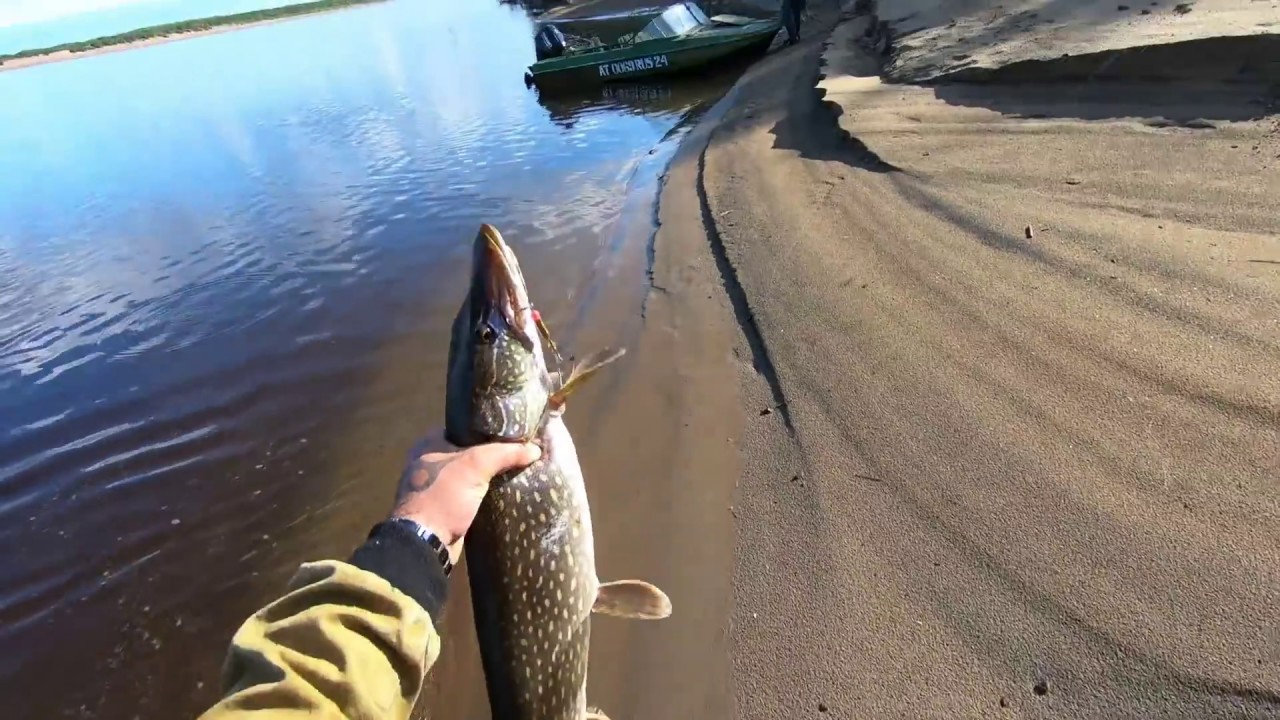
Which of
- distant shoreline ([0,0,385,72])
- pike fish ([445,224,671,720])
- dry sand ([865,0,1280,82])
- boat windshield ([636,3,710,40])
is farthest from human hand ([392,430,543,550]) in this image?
distant shoreline ([0,0,385,72])

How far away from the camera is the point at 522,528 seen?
2.25 meters

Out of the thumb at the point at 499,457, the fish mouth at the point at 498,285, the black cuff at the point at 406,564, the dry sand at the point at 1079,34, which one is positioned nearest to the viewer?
the black cuff at the point at 406,564

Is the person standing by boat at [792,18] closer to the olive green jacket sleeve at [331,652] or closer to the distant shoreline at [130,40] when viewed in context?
the olive green jacket sleeve at [331,652]

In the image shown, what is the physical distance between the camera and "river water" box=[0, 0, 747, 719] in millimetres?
4332

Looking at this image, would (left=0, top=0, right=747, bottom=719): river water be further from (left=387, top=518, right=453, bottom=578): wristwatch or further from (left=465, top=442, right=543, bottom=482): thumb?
(left=387, top=518, right=453, bottom=578): wristwatch

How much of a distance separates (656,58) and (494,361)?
49.5 ft

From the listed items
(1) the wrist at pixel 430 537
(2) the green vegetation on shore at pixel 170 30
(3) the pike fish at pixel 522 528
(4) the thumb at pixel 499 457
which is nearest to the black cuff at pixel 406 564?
(1) the wrist at pixel 430 537

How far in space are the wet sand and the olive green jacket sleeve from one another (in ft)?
5.29

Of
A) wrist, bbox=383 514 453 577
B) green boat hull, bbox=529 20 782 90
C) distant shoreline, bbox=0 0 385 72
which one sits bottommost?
wrist, bbox=383 514 453 577

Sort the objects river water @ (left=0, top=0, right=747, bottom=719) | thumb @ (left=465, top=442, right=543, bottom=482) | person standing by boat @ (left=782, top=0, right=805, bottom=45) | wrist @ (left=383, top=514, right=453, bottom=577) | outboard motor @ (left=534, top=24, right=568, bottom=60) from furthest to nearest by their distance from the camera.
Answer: outboard motor @ (left=534, top=24, right=568, bottom=60) < person standing by boat @ (left=782, top=0, right=805, bottom=45) < river water @ (left=0, top=0, right=747, bottom=719) < thumb @ (left=465, top=442, right=543, bottom=482) < wrist @ (left=383, top=514, right=453, bottom=577)

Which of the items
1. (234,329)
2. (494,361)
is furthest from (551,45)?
(494,361)

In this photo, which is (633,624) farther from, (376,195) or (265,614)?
(376,195)

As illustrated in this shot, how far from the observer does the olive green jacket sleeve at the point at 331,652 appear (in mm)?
1288

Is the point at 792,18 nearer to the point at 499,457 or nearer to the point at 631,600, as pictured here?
the point at 631,600
